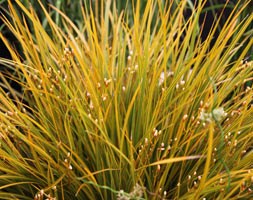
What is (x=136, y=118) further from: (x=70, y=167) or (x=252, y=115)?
(x=252, y=115)

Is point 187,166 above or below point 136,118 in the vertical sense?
below

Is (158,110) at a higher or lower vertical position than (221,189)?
higher

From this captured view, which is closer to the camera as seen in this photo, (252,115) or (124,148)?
(124,148)

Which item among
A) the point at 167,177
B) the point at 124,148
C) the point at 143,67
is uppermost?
the point at 143,67

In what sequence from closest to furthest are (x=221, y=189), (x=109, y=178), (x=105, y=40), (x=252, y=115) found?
(x=221, y=189) < (x=109, y=178) < (x=252, y=115) < (x=105, y=40)

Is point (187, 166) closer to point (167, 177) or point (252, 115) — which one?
point (167, 177)

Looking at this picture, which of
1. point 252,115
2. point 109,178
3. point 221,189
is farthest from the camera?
point 252,115

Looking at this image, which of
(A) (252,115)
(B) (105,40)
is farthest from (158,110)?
(B) (105,40)

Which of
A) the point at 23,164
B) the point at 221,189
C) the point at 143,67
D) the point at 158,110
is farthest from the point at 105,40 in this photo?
the point at 221,189

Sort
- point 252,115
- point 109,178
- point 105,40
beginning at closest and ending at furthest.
→ 1. point 109,178
2. point 252,115
3. point 105,40
